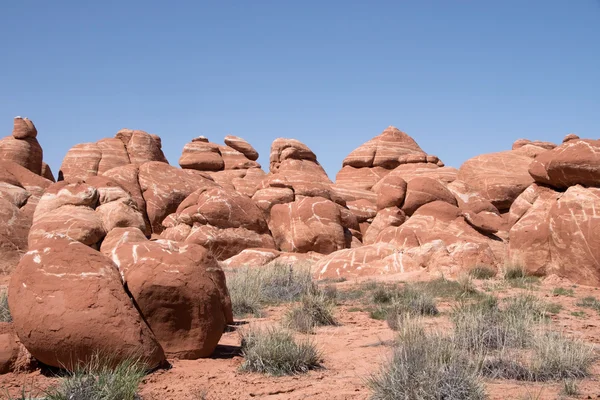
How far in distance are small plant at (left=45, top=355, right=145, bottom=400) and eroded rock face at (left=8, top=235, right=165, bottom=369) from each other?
308 millimetres

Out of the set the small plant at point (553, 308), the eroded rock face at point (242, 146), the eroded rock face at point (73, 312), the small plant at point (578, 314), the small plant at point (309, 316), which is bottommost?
the small plant at point (578, 314)

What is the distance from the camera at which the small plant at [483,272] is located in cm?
1406

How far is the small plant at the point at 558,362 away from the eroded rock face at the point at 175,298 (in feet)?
11.5

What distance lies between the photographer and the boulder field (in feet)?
19.3

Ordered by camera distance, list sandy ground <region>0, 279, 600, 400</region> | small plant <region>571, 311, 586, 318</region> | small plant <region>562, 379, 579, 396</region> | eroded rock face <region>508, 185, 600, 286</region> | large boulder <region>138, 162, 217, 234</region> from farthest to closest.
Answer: large boulder <region>138, 162, 217, 234</region>
eroded rock face <region>508, 185, 600, 286</region>
small plant <region>571, 311, 586, 318</region>
sandy ground <region>0, 279, 600, 400</region>
small plant <region>562, 379, 579, 396</region>

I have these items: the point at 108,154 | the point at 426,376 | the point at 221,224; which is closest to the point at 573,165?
the point at 426,376

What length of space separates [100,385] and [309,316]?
412cm

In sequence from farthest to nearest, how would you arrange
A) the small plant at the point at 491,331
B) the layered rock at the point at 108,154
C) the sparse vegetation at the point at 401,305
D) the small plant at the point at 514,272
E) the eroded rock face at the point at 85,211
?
the layered rock at the point at 108,154, the small plant at the point at 514,272, the eroded rock face at the point at 85,211, the sparse vegetation at the point at 401,305, the small plant at the point at 491,331

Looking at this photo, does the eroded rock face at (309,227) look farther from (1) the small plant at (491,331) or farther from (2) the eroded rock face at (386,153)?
(2) the eroded rock face at (386,153)

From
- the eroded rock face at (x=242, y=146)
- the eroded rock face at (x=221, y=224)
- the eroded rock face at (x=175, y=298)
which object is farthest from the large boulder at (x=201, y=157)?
the eroded rock face at (x=175, y=298)

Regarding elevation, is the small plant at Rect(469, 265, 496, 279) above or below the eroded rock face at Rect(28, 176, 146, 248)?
below

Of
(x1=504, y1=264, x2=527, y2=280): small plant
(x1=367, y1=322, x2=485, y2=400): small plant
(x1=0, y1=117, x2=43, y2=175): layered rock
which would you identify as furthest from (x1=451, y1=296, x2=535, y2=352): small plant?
(x1=0, y1=117, x2=43, y2=175): layered rock

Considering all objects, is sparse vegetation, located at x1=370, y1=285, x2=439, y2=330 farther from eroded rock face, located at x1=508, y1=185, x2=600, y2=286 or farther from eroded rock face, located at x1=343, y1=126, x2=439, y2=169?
eroded rock face, located at x1=343, y1=126, x2=439, y2=169

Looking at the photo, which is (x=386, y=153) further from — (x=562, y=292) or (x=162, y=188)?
(x=562, y=292)
